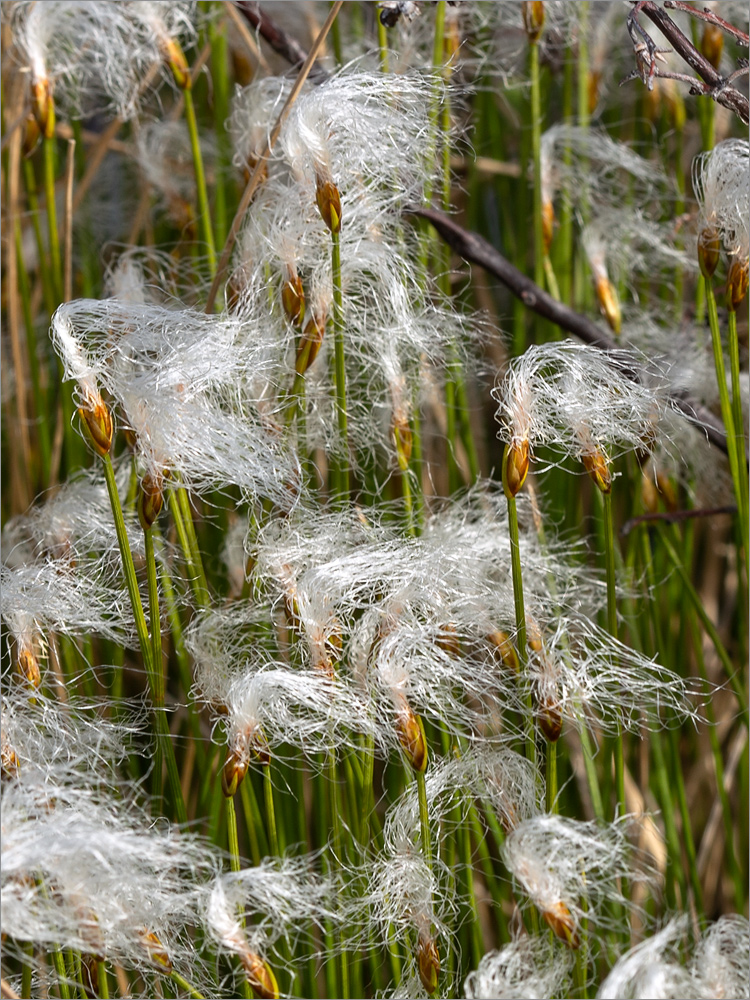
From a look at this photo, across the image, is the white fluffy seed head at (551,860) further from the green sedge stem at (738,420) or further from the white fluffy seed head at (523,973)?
the green sedge stem at (738,420)

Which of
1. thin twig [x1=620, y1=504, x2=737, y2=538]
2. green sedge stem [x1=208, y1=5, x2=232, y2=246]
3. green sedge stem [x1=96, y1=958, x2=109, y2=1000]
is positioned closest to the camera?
green sedge stem [x1=96, y1=958, x2=109, y2=1000]

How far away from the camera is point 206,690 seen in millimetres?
469

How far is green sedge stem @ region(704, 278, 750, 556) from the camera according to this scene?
46cm

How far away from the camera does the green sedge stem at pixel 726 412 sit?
1.50 feet

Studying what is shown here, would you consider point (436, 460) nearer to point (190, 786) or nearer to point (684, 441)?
point (684, 441)

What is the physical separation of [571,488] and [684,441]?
8 cm

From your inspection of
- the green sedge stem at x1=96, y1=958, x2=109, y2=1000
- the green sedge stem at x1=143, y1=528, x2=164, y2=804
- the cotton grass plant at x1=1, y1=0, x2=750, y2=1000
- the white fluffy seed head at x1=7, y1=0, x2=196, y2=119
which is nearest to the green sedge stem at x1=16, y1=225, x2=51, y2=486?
the cotton grass plant at x1=1, y1=0, x2=750, y2=1000

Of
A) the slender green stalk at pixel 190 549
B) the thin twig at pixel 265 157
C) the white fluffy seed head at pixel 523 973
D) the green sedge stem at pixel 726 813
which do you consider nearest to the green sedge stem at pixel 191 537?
the slender green stalk at pixel 190 549

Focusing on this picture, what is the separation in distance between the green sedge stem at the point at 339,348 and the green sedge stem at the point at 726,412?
18cm

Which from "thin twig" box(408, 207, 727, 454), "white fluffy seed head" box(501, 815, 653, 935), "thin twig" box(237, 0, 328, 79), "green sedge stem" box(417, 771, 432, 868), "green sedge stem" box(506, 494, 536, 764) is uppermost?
"thin twig" box(237, 0, 328, 79)

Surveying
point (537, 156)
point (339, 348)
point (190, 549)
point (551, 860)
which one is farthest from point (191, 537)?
point (537, 156)

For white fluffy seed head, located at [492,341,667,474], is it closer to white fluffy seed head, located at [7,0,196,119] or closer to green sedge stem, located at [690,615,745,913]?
green sedge stem, located at [690,615,745,913]

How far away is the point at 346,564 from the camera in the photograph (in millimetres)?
458

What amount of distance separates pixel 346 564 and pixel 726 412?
20 centimetres
